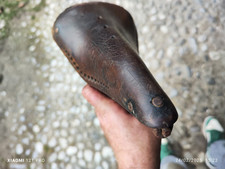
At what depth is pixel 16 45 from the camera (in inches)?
85.1

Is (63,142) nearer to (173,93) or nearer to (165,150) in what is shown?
(165,150)

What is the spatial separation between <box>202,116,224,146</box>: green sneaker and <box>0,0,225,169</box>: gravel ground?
0.05 m

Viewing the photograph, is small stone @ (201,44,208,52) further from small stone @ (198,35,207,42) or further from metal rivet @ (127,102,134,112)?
metal rivet @ (127,102,134,112)

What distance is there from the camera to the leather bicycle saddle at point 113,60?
2.41ft

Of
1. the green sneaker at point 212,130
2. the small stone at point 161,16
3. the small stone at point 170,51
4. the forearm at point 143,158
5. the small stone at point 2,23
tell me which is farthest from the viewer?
the small stone at point 2,23

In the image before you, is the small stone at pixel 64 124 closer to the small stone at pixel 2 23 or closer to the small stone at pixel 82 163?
the small stone at pixel 82 163

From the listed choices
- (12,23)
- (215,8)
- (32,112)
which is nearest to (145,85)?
(32,112)

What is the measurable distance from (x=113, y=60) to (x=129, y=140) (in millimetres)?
328

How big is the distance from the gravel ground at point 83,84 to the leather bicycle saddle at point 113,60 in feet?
2.76

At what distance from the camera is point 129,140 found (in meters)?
0.93

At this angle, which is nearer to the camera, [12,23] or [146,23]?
[146,23]

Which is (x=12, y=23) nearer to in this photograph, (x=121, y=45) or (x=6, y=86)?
(x=6, y=86)

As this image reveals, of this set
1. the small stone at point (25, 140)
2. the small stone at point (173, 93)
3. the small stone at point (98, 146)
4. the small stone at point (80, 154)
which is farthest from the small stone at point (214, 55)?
the small stone at point (25, 140)

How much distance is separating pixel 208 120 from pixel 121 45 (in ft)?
3.54
